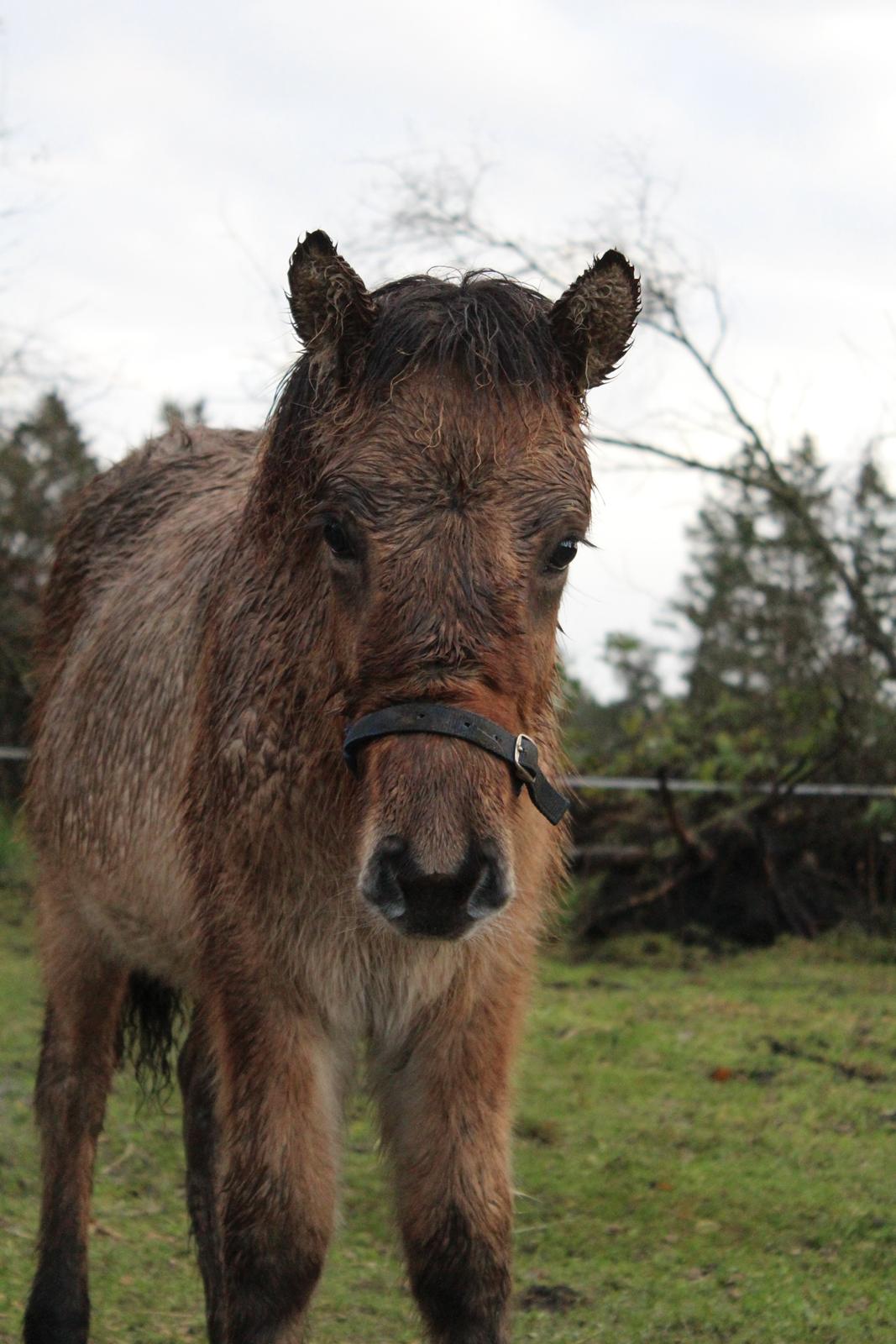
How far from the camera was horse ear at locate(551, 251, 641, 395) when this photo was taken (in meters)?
3.17

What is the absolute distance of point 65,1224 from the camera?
4.34 metres

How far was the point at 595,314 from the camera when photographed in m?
3.19

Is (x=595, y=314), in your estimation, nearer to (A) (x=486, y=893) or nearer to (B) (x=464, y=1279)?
(A) (x=486, y=893)

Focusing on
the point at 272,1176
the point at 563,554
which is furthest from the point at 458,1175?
the point at 563,554

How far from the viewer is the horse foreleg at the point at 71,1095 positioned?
428 centimetres

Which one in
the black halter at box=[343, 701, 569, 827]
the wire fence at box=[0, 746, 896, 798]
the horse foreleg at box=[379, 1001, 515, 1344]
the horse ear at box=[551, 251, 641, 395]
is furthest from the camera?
the wire fence at box=[0, 746, 896, 798]

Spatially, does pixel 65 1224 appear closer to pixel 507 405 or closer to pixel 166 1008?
pixel 166 1008

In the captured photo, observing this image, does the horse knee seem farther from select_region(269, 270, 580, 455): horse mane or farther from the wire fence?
the wire fence

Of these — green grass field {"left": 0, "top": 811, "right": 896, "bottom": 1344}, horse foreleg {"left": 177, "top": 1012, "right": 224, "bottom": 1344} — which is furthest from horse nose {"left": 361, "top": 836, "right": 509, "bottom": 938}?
horse foreleg {"left": 177, "top": 1012, "right": 224, "bottom": 1344}

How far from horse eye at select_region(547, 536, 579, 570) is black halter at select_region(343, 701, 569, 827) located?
1.32 feet

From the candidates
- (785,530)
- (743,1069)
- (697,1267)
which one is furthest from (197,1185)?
(785,530)

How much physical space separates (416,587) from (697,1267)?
2.89 metres

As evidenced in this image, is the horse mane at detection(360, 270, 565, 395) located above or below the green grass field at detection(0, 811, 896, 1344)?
above

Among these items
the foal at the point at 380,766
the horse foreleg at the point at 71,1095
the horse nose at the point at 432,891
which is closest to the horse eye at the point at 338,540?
the foal at the point at 380,766
